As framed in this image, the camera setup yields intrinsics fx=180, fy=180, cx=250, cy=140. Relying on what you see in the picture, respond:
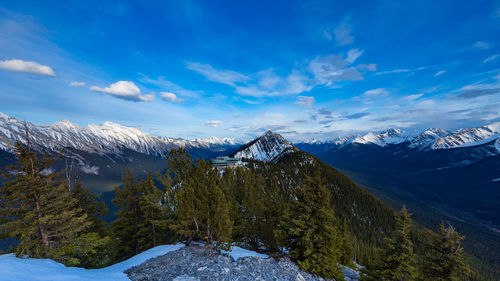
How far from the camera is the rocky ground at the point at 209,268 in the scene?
45.1 ft

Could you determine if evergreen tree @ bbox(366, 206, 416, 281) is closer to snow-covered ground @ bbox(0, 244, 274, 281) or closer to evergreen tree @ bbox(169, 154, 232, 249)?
evergreen tree @ bbox(169, 154, 232, 249)

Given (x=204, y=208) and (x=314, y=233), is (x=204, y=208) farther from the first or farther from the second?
(x=314, y=233)

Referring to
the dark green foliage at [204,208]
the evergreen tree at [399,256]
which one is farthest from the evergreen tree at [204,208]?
the evergreen tree at [399,256]

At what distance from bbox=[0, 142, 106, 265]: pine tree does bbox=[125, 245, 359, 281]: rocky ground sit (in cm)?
551

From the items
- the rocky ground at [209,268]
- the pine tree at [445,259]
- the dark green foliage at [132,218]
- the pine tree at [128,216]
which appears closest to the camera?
the rocky ground at [209,268]

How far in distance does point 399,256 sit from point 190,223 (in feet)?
69.4

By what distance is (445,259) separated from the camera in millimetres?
17234

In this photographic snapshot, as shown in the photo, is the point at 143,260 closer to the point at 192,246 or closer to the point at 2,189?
the point at 192,246

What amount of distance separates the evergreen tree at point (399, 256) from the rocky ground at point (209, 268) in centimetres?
690

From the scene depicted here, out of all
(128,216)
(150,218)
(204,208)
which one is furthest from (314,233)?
(128,216)

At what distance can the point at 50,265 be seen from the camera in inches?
488

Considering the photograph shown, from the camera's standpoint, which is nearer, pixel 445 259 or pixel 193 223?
pixel 445 259

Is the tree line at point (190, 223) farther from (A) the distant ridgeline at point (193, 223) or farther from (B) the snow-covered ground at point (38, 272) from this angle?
(B) the snow-covered ground at point (38, 272)

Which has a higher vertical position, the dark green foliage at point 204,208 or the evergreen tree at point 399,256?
the dark green foliage at point 204,208
